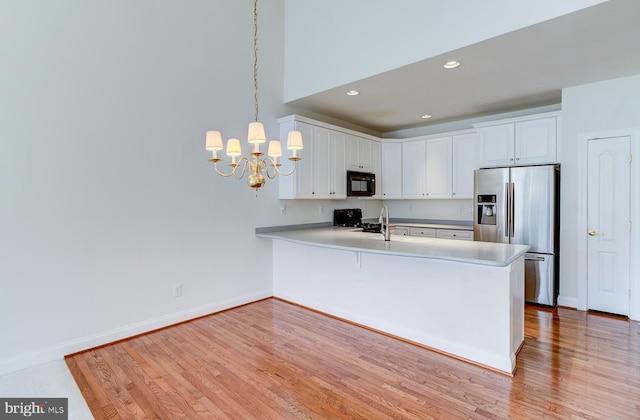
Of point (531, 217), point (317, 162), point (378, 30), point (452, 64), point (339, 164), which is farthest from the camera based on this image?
point (339, 164)

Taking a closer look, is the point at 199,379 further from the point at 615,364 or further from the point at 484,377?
the point at 615,364

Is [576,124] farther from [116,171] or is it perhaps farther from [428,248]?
[116,171]

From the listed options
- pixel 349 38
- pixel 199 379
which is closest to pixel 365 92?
pixel 349 38

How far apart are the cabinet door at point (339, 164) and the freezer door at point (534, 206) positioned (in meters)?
2.20

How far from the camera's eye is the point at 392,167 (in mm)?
5699

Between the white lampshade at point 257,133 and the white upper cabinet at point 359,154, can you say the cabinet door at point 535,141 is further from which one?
the white lampshade at point 257,133

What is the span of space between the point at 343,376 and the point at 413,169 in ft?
12.9

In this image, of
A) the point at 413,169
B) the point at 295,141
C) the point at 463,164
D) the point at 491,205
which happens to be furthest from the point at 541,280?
the point at 295,141

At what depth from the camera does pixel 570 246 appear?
3.95 m

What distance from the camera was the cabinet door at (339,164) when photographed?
15.5 ft

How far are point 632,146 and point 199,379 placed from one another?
475 centimetres

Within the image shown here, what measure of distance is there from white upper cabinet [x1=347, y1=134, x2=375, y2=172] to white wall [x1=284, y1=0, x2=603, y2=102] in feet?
3.76

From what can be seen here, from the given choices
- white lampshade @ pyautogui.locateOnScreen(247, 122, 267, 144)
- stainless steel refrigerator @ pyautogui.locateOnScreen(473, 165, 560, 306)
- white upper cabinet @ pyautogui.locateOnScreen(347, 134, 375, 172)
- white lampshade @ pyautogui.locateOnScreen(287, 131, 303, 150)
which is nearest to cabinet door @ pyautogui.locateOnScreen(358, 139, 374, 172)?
white upper cabinet @ pyautogui.locateOnScreen(347, 134, 375, 172)

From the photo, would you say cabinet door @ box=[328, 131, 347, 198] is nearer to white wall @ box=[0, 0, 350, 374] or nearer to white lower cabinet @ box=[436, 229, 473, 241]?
white wall @ box=[0, 0, 350, 374]
